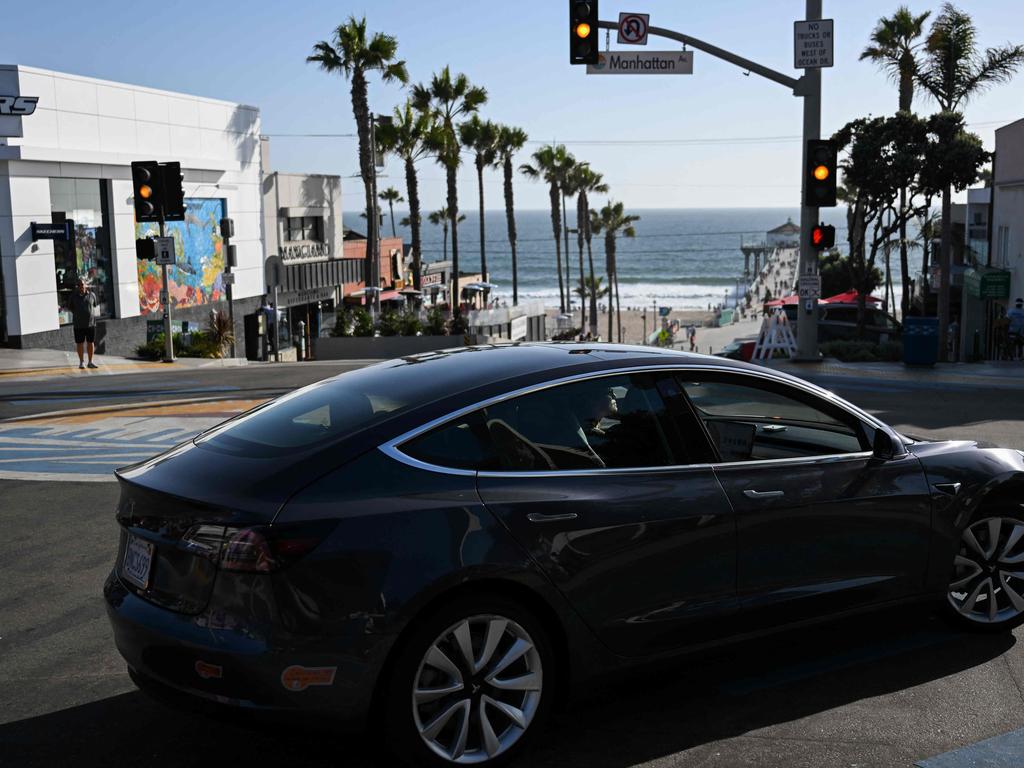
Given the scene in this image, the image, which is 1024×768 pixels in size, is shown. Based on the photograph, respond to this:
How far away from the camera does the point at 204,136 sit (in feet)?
126

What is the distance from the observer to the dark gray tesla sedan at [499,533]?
3973 millimetres

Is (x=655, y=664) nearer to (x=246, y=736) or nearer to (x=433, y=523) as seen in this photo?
(x=433, y=523)

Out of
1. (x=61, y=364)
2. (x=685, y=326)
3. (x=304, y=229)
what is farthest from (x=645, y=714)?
(x=685, y=326)

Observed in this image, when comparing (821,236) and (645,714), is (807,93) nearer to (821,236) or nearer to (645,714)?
(821,236)

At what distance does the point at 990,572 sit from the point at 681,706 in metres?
1.92

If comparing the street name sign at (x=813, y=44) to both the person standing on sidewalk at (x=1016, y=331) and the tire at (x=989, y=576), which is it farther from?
the tire at (x=989, y=576)

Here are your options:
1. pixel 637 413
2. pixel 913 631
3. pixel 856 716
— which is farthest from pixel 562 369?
pixel 913 631

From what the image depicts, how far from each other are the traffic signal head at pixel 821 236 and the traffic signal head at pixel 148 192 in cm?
1274

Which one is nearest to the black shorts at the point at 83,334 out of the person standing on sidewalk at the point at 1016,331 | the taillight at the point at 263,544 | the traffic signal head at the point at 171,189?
the traffic signal head at the point at 171,189

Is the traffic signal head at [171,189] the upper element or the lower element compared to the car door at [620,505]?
upper

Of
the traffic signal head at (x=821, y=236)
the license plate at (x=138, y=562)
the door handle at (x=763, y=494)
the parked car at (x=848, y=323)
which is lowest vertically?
the parked car at (x=848, y=323)

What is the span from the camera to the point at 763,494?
16.2 ft


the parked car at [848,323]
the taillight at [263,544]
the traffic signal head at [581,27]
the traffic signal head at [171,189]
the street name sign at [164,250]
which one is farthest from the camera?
the parked car at [848,323]

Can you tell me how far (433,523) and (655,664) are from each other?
1255 mm
